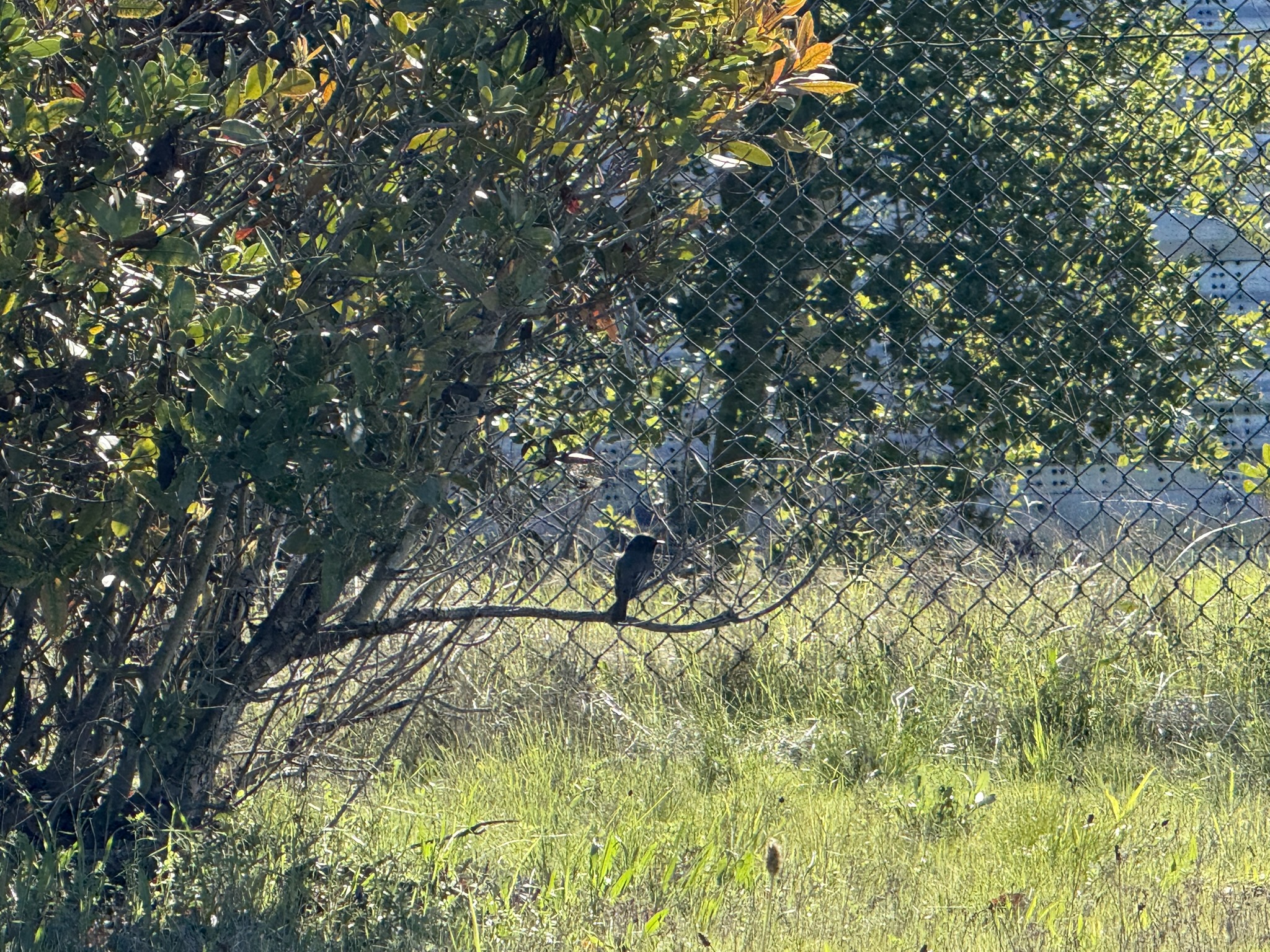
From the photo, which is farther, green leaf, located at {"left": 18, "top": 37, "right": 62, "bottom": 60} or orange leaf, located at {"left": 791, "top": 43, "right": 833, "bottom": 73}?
orange leaf, located at {"left": 791, "top": 43, "right": 833, "bottom": 73}

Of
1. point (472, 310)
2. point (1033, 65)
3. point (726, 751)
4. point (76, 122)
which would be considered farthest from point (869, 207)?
point (76, 122)

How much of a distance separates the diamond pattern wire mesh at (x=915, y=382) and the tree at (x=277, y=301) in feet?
0.42

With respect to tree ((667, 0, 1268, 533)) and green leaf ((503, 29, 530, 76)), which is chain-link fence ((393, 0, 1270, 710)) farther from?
green leaf ((503, 29, 530, 76))

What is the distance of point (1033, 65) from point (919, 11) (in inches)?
23.8

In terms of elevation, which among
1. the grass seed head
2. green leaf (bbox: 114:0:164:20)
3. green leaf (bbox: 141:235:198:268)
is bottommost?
the grass seed head

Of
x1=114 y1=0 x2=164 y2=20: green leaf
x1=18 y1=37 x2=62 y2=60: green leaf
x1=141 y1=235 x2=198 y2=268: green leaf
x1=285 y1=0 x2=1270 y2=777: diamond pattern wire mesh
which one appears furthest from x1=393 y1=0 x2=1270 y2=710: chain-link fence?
x1=18 y1=37 x2=62 y2=60: green leaf

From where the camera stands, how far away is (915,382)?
552 cm

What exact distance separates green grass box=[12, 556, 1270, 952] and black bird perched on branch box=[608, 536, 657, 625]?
0.48 metres

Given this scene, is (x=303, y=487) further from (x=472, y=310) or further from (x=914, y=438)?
(x=914, y=438)

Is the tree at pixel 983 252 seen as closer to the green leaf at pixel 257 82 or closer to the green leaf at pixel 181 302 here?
the green leaf at pixel 257 82

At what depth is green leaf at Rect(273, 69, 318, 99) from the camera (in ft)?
6.62

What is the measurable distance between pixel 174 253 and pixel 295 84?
329mm

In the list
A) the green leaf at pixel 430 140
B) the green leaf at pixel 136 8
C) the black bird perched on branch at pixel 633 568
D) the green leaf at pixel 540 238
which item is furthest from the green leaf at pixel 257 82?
the black bird perched on branch at pixel 633 568

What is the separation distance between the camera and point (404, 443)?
2033 mm
